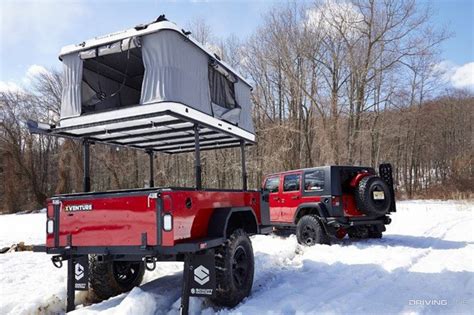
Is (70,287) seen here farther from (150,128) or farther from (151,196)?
(150,128)

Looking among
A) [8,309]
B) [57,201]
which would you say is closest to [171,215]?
[57,201]

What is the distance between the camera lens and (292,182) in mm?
10344

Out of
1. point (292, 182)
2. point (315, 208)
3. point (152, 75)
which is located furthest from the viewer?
point (292, 182)

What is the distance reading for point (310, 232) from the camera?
29.9ft

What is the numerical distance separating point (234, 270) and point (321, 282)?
5.59 ft

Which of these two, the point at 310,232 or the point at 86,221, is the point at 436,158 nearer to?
the point at 310,232

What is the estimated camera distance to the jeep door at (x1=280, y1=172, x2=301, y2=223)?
32.9 feet

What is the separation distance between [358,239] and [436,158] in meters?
36.3

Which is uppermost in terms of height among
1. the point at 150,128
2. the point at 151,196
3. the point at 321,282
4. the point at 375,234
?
the point at 150,128

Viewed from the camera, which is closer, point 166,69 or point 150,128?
point 166,69

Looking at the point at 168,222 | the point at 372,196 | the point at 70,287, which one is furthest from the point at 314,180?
the point at 70,287

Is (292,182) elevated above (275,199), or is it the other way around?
(292,182)

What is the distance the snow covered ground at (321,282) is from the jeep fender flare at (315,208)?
779 millimetres

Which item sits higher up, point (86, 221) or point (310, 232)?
point (86, 221)
